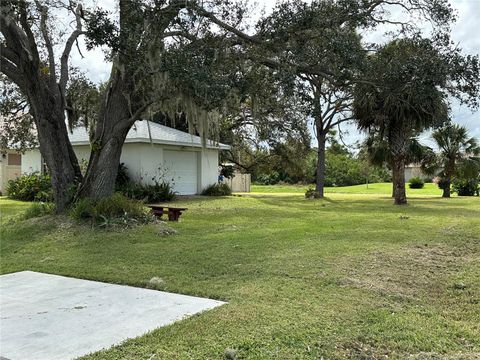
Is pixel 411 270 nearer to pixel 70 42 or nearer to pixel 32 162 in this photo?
pixel 70 42

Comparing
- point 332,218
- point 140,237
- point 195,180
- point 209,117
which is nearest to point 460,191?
point 195,180

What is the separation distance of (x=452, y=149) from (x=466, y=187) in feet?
12.9

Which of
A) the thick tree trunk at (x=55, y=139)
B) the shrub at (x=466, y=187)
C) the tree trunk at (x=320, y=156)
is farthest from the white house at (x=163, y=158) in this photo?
the shrub at (x=466, y=187)

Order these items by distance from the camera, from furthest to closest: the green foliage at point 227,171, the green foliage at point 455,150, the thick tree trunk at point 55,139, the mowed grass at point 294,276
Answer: the green foliage at point 227,171, the green foliage at point 455,150, the thick tree trunk at point 55,139, the mowed grass at point 294,276

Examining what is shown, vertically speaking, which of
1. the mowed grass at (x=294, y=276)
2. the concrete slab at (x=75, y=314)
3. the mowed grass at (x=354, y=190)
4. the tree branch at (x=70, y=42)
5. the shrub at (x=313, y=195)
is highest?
the tree branch at (x=70, y=42)

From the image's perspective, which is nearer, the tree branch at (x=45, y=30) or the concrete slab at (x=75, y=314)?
the concrete slab at (x=75, y=314)

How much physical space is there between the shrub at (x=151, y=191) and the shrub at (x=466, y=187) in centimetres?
1961

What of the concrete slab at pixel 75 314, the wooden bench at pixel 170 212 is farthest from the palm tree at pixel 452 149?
the concrete slab at pixel 75 314

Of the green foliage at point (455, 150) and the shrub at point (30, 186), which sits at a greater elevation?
the green foliage at point (455, 150)

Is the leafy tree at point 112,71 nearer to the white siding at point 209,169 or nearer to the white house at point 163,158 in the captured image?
the white house at point 163,158

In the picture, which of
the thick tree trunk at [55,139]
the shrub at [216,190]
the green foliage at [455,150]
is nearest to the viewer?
the thick tree trunk at [55,139]

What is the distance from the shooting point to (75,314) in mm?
5094

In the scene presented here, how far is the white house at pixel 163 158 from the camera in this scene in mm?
20500

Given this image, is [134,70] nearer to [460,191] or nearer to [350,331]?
[350,331]
